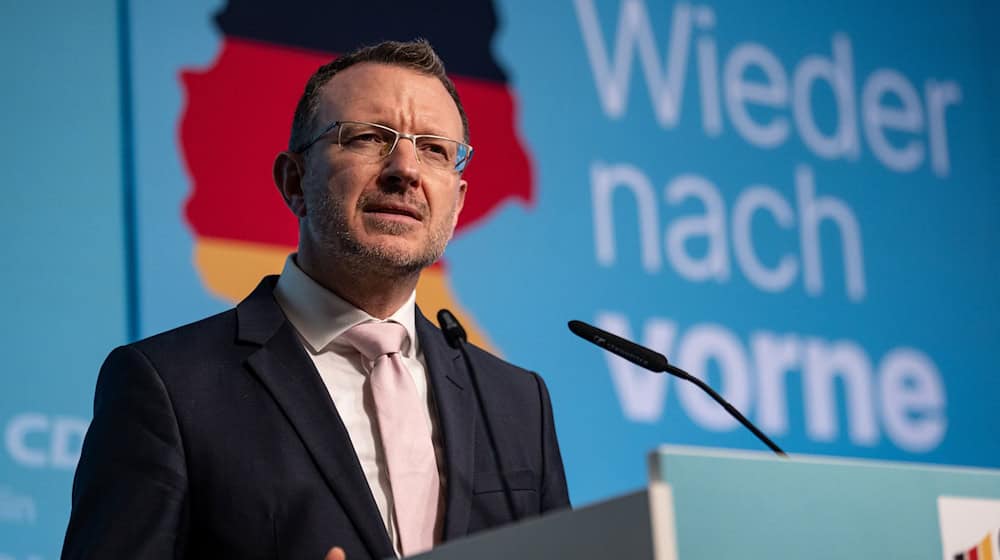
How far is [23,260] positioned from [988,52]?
3167 mm

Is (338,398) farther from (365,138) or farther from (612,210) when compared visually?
(612,210)

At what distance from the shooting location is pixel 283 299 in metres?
2.34

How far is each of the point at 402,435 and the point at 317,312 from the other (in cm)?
27

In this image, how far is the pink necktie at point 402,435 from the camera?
2066mm

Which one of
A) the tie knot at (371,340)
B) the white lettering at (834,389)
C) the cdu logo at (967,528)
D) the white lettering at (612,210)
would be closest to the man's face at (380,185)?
the tie knot at (371,340)

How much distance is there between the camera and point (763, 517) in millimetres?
1432

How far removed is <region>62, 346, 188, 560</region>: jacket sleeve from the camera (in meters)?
1.92

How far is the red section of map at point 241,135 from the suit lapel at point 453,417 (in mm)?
898

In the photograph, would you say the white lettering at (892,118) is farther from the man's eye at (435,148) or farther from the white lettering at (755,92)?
the man's eye at (435,148)

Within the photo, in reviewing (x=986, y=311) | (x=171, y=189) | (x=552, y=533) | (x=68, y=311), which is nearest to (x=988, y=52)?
(x=986, y=311)

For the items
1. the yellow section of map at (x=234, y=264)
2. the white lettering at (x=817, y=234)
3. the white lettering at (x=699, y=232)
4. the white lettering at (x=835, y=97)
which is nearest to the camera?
the yellow section of map at (x=234, y=264)

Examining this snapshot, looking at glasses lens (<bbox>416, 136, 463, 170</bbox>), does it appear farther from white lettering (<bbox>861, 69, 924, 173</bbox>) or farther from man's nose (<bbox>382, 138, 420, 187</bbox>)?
white lettering (<bbox>861, 69, 924, 173</bbox>)

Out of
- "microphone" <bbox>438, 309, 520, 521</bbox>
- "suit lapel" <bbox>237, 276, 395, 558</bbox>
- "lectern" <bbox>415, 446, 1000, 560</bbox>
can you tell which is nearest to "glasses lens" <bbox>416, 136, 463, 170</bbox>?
"microphone" <bbox>438, 309, 520, 521</bbox>

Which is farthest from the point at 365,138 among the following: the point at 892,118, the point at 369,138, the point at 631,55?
the point at 892,118
